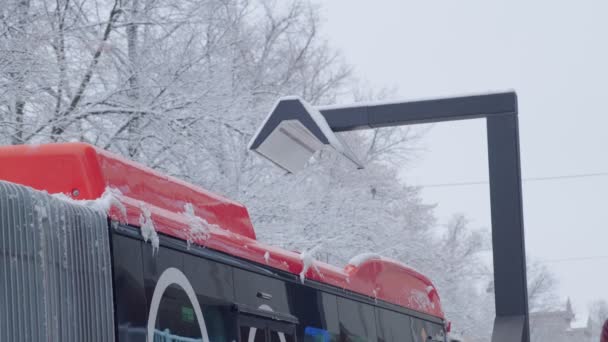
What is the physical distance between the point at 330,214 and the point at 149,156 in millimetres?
5491

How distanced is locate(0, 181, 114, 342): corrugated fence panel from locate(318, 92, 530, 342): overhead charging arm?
397 cm

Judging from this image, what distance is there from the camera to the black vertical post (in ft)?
27.2

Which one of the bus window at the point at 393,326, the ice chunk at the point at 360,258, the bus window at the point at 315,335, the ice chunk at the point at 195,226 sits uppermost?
the ice chunk at the point at 360,258

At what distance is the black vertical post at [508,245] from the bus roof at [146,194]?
49.3 inches

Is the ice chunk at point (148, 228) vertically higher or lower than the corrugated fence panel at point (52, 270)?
A: higher

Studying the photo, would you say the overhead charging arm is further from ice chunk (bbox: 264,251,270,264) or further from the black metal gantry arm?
ice chunk (bbox: 264,251,270,264)

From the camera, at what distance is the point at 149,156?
16016 millimetres

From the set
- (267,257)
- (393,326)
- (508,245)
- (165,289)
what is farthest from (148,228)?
(393,326)

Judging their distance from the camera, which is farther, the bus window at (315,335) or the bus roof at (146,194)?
the bus window at (315,335)

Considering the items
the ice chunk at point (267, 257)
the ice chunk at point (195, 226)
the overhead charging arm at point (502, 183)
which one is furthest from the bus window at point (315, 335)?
the ice chunk at point (195, 226)

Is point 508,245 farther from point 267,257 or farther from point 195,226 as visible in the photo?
point 195,226

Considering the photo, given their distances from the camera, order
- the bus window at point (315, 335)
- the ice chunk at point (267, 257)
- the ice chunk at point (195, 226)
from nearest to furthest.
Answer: the ice chunk at point (195, 226)
the ice chunk at point (267, 257)
the bus window at point (315, 335)

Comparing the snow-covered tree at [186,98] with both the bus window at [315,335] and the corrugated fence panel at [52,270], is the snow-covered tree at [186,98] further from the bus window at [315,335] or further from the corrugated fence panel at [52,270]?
the corrugated fence panel at [52,270]

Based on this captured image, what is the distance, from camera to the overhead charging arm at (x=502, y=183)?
27.2ft
